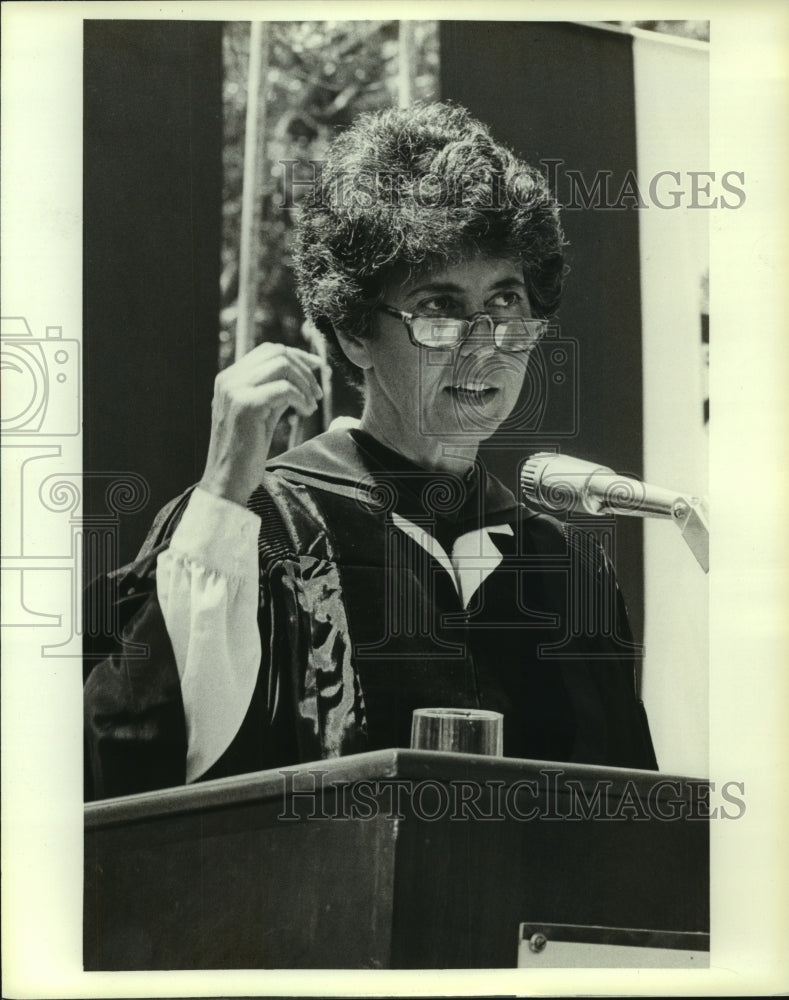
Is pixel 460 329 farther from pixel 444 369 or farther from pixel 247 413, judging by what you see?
pixel 247 413

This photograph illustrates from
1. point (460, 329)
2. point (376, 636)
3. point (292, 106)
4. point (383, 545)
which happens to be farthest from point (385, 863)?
point (292, 106)

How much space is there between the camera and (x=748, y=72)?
3906mm

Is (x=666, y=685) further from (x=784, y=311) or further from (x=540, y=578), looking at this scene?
(x=784, y=311)

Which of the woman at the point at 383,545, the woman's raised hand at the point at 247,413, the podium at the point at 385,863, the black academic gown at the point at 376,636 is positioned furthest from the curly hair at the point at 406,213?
the podium at the point at 385,863

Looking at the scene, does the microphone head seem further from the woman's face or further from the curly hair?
the curly hair

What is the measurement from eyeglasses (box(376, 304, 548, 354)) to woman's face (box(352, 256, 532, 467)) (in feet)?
0.05

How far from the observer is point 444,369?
3781 mm

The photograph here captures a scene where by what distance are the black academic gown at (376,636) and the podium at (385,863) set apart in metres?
0.13

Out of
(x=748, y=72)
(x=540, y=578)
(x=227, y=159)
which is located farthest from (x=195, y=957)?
(x=748, y=72)

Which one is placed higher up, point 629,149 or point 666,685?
point 629,149

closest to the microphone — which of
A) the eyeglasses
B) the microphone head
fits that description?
the microphone head

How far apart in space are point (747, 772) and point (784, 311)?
4.34ft

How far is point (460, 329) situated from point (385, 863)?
147cm

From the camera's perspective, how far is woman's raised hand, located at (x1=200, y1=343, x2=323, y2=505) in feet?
12.2
